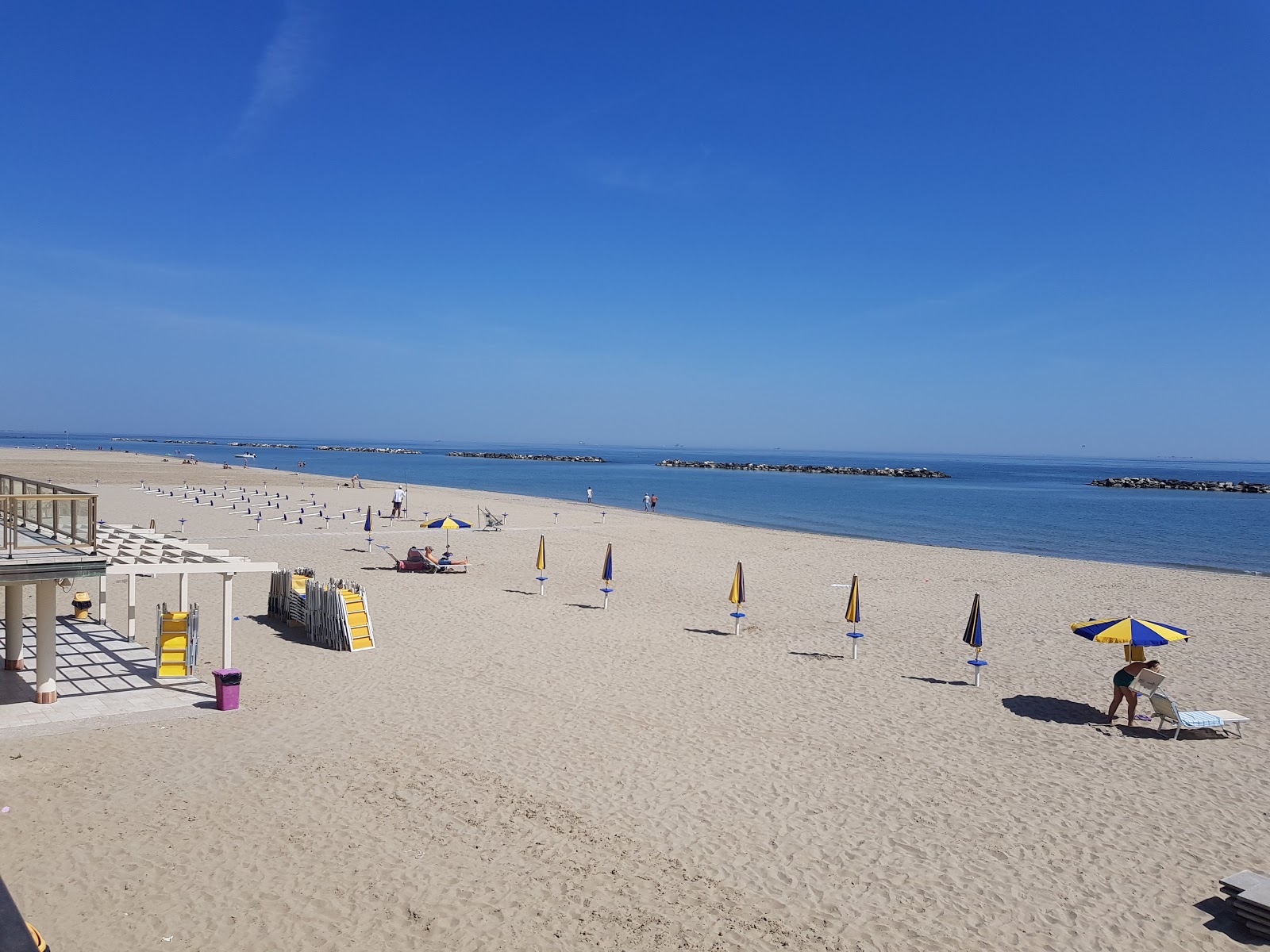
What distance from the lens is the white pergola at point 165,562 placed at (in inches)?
416

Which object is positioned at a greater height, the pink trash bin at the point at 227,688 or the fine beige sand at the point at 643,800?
the pink trash bin at the point at 227,688

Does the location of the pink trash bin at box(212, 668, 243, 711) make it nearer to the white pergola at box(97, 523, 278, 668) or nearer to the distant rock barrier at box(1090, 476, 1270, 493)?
the white pergola at box(97, 523, 278, 668)

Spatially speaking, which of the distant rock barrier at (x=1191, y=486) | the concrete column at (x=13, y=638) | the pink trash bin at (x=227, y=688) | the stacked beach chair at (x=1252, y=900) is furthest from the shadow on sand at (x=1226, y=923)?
the distant rock barrier at (x=1191, y=486)

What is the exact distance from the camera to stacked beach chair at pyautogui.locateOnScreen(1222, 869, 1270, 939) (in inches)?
229

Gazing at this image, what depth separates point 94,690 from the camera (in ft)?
33.2

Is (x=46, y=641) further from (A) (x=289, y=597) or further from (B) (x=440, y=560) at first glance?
(B) (x=440, y=560)

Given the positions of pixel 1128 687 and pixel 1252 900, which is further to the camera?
pixel 1128 687

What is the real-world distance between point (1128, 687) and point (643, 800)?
22.0 feet

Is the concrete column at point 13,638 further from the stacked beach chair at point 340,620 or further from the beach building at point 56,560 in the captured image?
the stacked beach chair at point 340,620

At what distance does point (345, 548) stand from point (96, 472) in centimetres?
4397

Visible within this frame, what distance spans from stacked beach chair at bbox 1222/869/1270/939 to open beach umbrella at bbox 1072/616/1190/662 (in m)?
4.54

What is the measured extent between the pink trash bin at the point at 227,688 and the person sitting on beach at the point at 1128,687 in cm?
1079

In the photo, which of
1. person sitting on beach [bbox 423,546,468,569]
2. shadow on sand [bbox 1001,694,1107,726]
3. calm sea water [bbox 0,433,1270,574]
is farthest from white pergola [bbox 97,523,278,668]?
calm sea water [bbox 0,433,1270,574]

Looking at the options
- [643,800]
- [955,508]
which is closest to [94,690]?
[643,800]
